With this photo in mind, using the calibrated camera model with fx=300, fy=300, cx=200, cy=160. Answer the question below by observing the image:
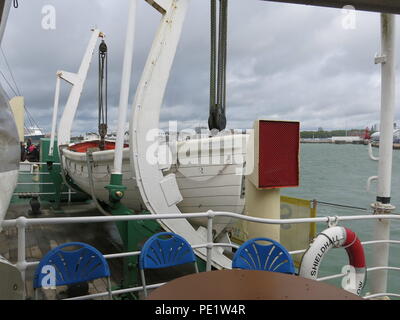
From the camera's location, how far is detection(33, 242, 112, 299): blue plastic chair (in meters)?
1.80

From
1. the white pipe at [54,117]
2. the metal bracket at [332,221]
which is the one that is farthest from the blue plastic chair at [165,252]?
the white pipe at [54,117]

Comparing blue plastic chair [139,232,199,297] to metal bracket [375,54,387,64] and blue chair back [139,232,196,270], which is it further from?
metal bracket [375,54,387,64]

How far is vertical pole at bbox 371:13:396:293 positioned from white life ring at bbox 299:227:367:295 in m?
0.74

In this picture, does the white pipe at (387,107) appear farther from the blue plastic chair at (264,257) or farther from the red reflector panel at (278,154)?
the blue plastic chair at (264,257)

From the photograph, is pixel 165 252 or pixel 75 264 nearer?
pixel 75 264

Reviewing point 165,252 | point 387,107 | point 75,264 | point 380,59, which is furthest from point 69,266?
point 380,59

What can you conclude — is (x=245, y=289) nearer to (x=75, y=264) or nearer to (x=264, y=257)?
(x=264, y=257)

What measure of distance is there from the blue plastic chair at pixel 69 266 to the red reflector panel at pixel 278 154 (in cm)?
161

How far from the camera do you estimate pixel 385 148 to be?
127 inches

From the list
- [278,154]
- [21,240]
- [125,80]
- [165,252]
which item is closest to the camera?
[21,240]

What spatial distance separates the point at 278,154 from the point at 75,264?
201 cm

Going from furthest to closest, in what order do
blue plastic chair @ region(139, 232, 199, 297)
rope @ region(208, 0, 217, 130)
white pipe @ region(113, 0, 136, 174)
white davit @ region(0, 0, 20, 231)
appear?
white pipe @ region(113, 0, 136, 174), rope @ region(208, 0, 217, 130), blue plastic chair @ region(139, 232, 199, 297), white davit @ region(0, 0, 20, 231)

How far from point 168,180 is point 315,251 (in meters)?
1.95

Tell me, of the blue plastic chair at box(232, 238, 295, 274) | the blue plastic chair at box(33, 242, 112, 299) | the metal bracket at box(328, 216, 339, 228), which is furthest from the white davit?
the metal bracket at box(328, 216, 339, 228)
